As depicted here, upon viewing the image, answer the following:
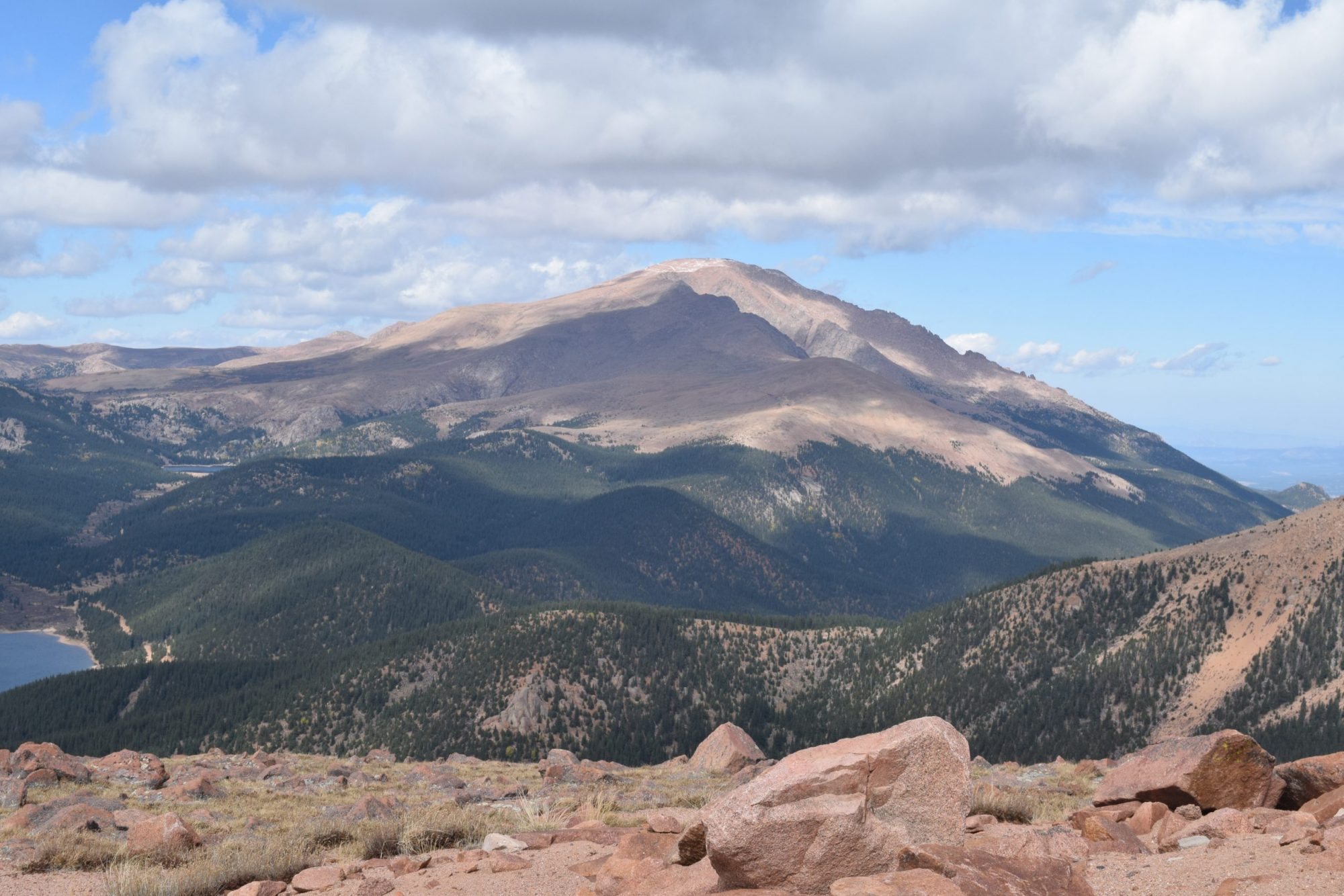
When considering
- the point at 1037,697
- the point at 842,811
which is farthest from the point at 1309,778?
the point at 1037,697

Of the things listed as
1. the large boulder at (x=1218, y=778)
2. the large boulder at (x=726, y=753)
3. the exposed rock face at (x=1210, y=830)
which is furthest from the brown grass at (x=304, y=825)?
the large boulder at (x=1218, y=778)

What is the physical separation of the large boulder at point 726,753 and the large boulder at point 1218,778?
3283 cm

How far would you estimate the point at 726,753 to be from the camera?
67.2 metres

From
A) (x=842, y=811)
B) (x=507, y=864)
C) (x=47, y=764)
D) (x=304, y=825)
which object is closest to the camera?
(x=842, y=811)

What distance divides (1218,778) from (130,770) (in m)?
48.6

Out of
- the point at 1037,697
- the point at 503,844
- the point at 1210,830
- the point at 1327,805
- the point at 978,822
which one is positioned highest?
the point at 1327,805

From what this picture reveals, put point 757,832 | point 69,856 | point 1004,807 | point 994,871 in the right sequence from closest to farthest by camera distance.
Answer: point 994,871 < point 757,832 < point 69,856 < point 1004,807

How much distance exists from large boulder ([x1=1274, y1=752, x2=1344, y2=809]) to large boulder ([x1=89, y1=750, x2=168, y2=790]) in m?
47.5

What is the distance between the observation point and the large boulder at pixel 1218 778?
112ft

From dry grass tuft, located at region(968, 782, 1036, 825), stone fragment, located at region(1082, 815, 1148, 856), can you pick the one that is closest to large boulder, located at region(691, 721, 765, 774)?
dry grass tuft, located at region(968, 782, 1036, 825)

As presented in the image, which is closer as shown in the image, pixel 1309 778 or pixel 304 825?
pixel 1309 778

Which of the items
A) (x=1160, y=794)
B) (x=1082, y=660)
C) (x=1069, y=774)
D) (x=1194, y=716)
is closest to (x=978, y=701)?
(x=1082, y=660)

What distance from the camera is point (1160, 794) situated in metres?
35.3

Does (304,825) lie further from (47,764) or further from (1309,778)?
(1309,778)
